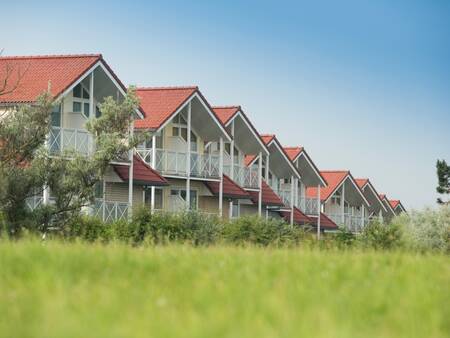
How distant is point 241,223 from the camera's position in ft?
138

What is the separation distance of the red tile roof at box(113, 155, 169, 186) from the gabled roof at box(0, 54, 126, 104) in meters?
4.08

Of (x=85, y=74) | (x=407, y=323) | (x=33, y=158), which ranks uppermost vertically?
(x=85, y=74)

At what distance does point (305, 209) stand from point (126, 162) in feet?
90.8

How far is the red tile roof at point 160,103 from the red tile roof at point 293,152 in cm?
1865

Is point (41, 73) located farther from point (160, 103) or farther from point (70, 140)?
point (160, 103)

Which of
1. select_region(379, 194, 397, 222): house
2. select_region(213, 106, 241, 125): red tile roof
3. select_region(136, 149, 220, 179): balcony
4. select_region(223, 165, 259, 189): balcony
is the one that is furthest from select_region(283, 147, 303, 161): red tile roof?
select_region(379, 194, 397, 222): house

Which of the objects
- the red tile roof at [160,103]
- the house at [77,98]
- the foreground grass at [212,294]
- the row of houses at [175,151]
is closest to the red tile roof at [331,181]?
the row of houses at [175,151]

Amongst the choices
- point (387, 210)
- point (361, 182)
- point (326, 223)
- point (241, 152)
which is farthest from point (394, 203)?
point (241, 152)

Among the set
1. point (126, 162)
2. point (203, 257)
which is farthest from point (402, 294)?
point (126, 162)

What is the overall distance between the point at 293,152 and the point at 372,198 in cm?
1873

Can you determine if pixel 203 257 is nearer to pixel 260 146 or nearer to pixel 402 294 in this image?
pixel 402 294

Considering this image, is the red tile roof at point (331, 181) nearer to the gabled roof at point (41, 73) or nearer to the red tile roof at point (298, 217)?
the red tile roof at point (298, 217)

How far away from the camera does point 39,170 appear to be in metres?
34.4

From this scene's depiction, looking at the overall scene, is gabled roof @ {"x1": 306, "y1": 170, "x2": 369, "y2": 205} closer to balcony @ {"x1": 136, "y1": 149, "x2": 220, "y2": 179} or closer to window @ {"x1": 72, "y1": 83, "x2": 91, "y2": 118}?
balcony @ {"x1": 136, "y1": 149, "x2": 220, "y2": 179}
